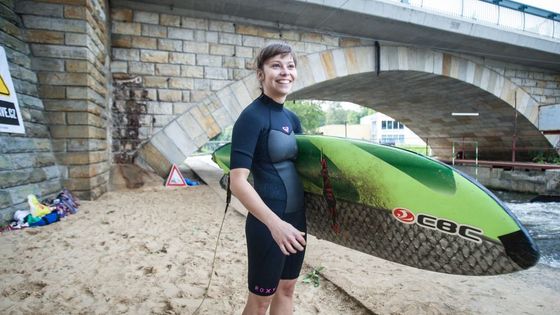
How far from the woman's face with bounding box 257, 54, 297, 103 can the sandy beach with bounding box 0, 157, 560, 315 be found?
5.25 ft

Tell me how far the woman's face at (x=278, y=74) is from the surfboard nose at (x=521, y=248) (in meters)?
1.27

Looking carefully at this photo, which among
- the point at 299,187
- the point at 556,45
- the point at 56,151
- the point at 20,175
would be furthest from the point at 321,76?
the point at 556,45

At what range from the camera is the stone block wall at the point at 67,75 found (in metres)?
4.58

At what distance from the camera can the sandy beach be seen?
2191 mm

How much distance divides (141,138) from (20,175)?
2.74m

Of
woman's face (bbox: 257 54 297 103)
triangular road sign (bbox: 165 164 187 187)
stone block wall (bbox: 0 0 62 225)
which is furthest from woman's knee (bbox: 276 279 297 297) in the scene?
triangular road sign (bbox: 165 164 187 187)

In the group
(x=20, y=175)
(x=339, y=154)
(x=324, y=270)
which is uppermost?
(x=339, y=154)

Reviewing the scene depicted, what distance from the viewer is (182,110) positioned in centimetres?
671

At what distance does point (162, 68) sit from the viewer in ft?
21.6

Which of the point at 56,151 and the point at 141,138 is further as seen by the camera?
the point at 141,138

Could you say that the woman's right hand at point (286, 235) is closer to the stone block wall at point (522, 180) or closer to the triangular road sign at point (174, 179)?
the triangular road sign at point (174, 179)

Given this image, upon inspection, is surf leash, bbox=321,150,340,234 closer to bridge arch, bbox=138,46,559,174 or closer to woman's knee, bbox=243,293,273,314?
woman's knee, bbox=243,293,273,314

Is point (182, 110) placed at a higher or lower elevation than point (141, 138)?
higher

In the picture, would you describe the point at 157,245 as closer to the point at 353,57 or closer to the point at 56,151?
the point at 56,151
